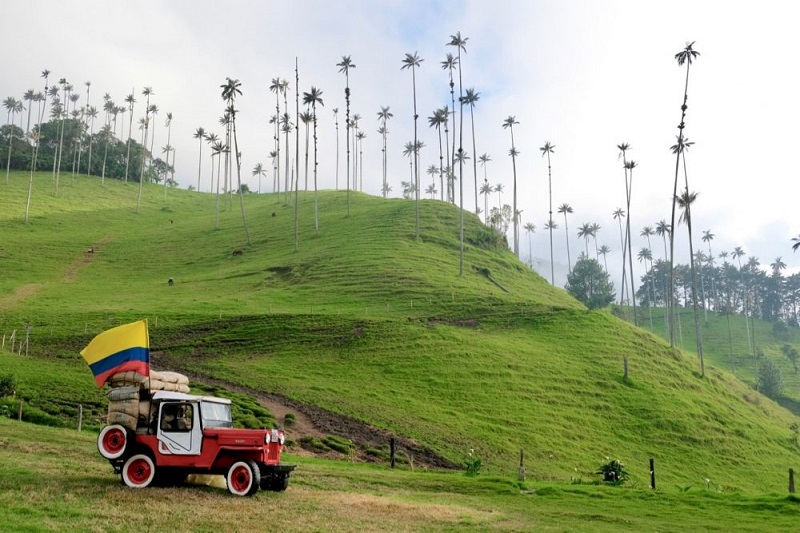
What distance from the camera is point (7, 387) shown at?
40438 millimetres

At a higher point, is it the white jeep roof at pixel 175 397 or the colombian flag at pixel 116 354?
the colombian flag at pixel 116 354

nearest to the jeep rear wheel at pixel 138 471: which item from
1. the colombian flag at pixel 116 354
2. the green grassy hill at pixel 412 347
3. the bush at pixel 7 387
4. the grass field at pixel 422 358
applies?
the grass field at pixel 422 358

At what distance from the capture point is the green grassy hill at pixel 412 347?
4925 cm

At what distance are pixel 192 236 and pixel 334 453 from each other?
91297mm

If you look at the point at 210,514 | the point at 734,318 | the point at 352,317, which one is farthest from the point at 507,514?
the point at 734,318

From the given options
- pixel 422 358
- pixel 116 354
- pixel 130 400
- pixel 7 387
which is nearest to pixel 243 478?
pixel 130 400

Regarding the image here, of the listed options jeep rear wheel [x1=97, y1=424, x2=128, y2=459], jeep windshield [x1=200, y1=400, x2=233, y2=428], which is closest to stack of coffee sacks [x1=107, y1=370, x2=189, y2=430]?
jeep rear wheel [x1=97, y1=424, x2=128, y2=459]

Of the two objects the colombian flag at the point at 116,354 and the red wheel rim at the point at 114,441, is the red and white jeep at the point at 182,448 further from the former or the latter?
the colombian flag at the point at 116,354

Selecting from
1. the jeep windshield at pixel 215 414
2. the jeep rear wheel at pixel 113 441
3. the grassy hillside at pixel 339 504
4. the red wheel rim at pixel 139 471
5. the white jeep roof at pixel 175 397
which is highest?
the white jeep roof at pixel 175 397

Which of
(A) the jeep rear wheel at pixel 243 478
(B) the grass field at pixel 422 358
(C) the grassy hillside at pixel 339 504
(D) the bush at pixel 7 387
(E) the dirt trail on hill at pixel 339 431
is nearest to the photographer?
(C) the grassy hillside at pixel 339 504

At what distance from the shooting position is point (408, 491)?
1029 inches

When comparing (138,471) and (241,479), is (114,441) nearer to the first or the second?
(138,471)

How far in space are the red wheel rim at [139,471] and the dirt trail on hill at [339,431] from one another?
19.4 metres

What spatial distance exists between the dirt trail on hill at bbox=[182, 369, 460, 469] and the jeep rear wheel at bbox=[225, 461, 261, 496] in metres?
19.3
